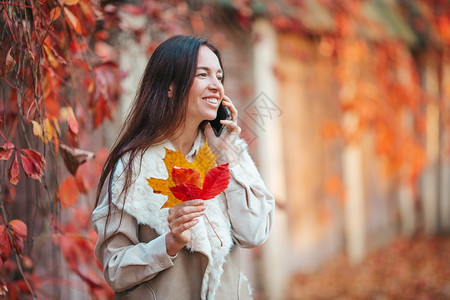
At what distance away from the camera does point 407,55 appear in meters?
7.57

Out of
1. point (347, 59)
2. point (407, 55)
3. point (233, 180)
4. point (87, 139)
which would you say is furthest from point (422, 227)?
point (233, 180)

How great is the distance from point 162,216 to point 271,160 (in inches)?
130

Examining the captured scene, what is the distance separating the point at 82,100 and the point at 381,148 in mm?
4663

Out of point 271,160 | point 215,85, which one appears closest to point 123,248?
point 215,85

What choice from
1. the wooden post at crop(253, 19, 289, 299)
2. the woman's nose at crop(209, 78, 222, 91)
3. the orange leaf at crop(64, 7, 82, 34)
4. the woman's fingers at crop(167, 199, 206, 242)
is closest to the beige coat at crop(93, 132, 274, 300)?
the woman's fingers at crop(167, 199, 206, 242)

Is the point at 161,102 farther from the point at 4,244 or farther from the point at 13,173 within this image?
the point at 4,244

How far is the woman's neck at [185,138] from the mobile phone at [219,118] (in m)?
0.08

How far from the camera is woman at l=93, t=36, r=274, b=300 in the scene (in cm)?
183

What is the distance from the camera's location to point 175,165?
165 cm

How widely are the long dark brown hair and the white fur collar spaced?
0.13 feet

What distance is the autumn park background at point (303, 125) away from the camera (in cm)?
272

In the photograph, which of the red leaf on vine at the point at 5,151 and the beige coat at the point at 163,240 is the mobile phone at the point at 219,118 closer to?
the beige coat at the point at 163,240

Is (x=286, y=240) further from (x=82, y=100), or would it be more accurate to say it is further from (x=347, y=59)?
(x=82, y=100)

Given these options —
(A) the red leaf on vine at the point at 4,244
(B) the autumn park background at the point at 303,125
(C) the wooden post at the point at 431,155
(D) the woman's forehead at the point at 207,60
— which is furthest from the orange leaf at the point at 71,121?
(C) the wooden post at the point at 431,155
